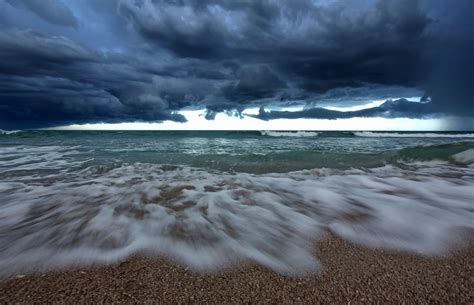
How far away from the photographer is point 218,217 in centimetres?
313

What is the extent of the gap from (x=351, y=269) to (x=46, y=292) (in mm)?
2188

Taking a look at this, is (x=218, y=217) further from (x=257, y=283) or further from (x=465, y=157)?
(x=465, y=157)

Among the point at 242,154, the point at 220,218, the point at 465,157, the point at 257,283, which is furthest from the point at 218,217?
the point at 465,157

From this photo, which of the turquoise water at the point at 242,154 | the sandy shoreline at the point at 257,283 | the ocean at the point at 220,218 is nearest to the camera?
the sandy shoreline at the point at 257,283

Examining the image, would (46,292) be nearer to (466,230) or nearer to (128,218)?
(128,218)

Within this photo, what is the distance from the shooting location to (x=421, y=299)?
1.56 metres

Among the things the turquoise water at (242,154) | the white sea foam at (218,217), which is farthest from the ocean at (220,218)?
the turquoise water at (242,154)

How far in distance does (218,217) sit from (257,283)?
145cm

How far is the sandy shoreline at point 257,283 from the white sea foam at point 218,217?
17cm

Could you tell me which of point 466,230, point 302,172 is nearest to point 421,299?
point 466,230

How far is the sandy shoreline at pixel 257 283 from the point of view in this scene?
1.57m

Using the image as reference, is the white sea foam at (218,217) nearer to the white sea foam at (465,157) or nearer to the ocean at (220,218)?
the ocean at (220,218)

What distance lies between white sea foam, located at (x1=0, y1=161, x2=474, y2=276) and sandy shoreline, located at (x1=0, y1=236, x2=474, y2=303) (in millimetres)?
172

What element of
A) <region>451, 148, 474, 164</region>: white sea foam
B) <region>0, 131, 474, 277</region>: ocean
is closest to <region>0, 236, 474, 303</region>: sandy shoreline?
<region>0, 131, 474, 277</region>: ocean
